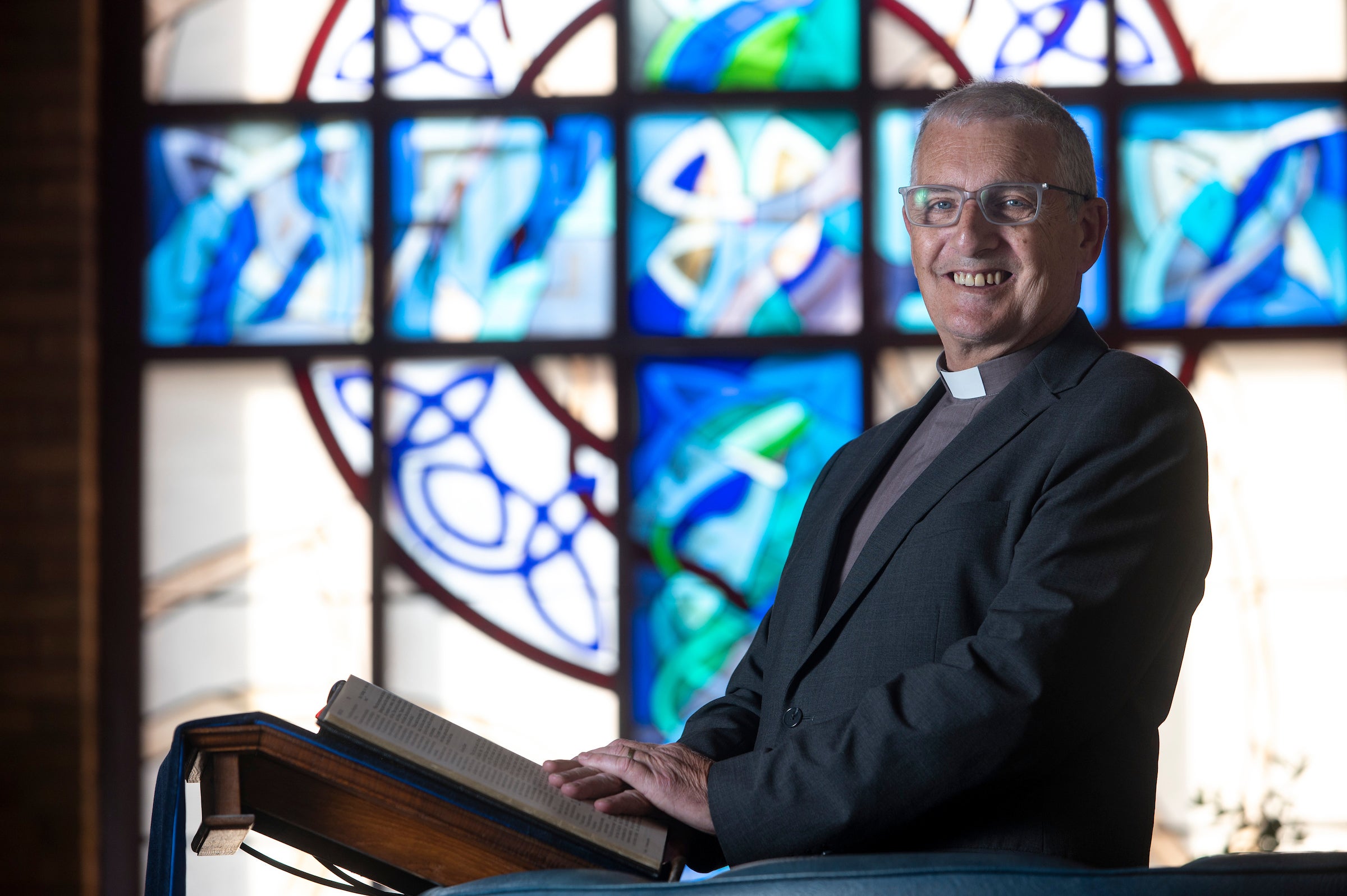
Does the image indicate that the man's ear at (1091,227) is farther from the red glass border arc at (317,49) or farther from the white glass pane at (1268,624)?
the red glass border arc at (317,49)

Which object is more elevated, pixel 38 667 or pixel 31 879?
pixel 38 667

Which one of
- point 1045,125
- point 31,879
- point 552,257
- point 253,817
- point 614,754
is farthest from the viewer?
point 552,257

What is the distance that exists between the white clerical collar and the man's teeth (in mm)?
122

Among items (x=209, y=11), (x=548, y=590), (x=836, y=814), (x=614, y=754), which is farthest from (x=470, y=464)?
(x=836, y=814)

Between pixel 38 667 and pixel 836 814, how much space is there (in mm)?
2984

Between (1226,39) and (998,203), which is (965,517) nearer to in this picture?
(998,203)

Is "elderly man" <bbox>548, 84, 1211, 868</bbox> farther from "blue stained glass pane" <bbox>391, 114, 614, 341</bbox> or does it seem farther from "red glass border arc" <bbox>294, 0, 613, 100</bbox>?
"red glass border arc" <bbox>294, 0, 613, 100</bbox>

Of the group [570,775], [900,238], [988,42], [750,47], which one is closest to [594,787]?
[570,775]

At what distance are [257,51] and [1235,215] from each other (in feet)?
9.36

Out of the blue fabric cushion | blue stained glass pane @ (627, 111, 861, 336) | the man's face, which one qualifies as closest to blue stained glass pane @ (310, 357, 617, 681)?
blue stained glass pane @ (627, 111, 861, 336)

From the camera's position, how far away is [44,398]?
354cm

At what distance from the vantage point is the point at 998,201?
4.78 ft

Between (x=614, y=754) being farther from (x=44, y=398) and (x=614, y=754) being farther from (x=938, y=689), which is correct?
(x=44, y=398)

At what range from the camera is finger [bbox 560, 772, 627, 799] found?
1.25 metres
